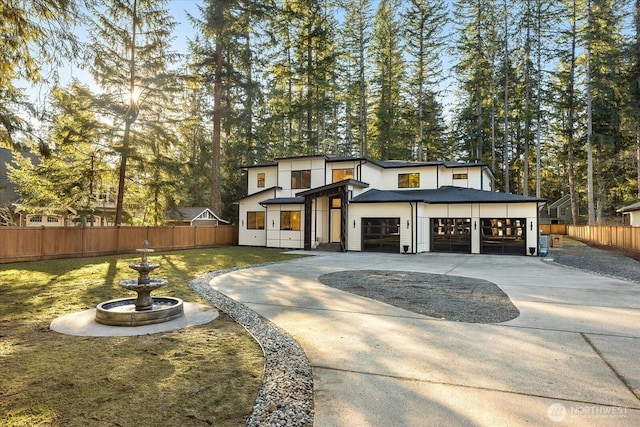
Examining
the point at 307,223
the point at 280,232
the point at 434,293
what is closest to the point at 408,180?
the point at 307,223

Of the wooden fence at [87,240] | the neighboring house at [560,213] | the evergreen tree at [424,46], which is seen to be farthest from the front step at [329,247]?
the neighboring house at [560,213]

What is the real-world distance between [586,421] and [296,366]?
257cm

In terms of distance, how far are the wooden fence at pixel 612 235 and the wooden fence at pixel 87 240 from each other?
887 inches

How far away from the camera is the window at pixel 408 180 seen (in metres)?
22.9

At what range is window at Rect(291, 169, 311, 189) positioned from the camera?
22.3 metres

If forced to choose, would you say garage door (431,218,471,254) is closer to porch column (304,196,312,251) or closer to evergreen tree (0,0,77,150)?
porch column (304,196,312,251)

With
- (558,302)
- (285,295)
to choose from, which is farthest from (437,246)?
(285,295)

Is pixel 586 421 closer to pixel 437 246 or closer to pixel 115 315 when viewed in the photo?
pixel 115 315

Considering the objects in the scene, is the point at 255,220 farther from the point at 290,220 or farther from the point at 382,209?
the point at 382,209

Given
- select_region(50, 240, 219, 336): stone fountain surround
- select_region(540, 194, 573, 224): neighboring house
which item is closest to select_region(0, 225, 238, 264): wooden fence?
select_region(50, 240, 219, 336): stone fountain surround

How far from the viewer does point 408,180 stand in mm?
23172

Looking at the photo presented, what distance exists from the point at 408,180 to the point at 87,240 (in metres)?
18.0

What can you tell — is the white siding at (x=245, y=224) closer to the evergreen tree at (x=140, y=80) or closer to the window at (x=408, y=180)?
the evergreen tree at (x=140, y=80)

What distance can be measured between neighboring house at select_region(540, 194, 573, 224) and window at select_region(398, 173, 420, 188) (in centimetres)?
3012
